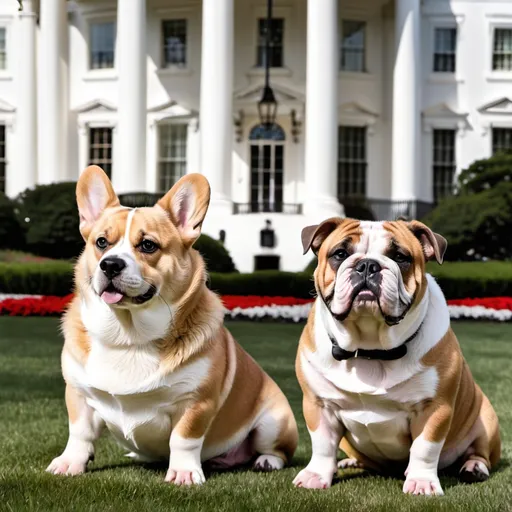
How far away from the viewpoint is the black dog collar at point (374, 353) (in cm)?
430

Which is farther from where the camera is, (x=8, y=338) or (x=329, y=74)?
(x=329, y=74)

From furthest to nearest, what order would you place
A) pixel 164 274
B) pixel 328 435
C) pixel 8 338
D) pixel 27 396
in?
1. pixel 8 338
2. pixel 27 396
3. pixel 328 435
4. pixel 164 274

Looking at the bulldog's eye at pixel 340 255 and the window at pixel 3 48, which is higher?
the window at pixel 3 48

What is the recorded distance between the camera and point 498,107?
1308 inches

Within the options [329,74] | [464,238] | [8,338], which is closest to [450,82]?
[329,74]

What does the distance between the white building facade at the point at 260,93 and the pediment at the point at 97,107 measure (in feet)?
0.17

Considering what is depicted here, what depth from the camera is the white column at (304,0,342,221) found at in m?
27.6

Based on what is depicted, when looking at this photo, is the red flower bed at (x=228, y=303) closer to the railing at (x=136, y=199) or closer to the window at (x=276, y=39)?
the railing at (x=136, y=199)

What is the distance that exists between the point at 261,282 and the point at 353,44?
55.5 feet

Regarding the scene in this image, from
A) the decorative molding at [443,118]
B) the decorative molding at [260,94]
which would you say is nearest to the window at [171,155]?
the decorative molding at [260,94]

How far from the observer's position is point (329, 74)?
2777cm

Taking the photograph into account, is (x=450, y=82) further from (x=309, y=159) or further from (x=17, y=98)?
(x=17, y=98)

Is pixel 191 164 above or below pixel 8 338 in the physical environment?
above

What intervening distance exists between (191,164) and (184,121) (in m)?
1.55
